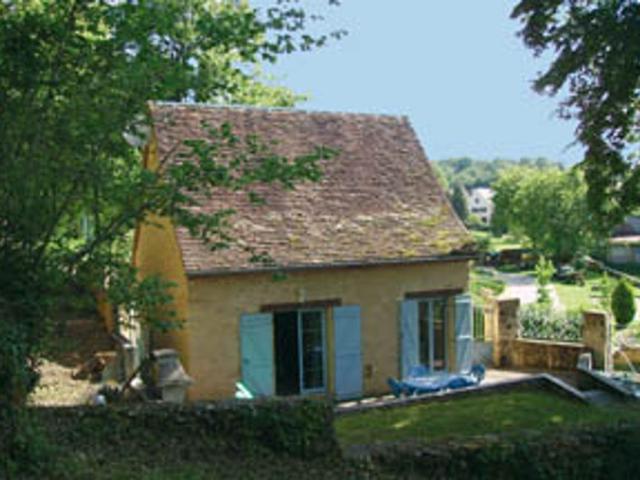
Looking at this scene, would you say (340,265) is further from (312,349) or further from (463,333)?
(463,333)

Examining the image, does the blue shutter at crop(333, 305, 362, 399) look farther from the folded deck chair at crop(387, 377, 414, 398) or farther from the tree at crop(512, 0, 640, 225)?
the tree at crop(512, 0, 640, 225)

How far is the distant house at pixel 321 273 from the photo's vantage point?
44.7 ft

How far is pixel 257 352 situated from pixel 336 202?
4.21m

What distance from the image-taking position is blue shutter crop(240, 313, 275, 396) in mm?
13781

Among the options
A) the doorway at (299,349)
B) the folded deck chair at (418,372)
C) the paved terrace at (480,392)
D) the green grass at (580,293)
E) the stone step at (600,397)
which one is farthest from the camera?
the green grass at (580,293)

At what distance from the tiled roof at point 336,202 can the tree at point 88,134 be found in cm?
510

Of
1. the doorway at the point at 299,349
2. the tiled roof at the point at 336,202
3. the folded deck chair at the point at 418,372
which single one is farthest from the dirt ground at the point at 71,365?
the folded deck chair at the point at 418,372

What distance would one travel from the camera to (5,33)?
7.31m

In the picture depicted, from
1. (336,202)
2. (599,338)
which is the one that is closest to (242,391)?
(336,202)

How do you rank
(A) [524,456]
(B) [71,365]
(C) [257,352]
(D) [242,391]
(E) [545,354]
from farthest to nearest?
(E) [545,354] → (B) [71,365] → (C) [257,352] → (D) [242,391] → (A) [524,456]

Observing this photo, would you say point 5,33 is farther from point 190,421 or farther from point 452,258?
point 452,258

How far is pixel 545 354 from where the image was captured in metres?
17.6

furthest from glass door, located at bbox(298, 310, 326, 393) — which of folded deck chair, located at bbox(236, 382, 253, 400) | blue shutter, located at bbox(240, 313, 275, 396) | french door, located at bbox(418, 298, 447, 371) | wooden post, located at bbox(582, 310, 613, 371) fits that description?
wooden post, located at bbox(582, 310, 613, 371)

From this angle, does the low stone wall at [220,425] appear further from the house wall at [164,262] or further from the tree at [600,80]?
the tree at [600,80]
